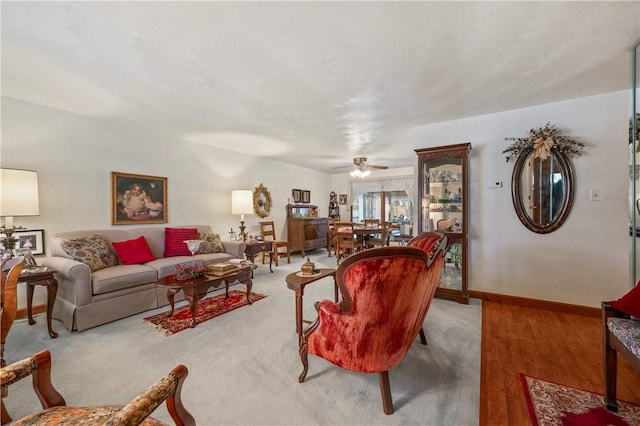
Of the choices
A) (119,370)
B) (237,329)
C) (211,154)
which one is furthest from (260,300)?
(211,154)

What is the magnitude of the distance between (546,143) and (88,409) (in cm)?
432

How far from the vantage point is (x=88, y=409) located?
3.37ft

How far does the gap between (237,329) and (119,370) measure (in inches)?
37.0

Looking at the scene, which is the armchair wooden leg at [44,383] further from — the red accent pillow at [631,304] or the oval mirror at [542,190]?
the oval mirror at [542,190]

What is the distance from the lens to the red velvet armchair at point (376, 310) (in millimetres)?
1354

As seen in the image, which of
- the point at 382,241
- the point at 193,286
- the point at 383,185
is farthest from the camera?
the point at 383,185

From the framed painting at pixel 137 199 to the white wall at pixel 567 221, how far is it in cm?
436

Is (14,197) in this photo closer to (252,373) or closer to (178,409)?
(252,373)

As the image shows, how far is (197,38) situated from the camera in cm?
190

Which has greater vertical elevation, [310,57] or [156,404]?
[310,57]

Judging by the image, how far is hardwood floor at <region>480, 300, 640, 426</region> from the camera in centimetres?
164

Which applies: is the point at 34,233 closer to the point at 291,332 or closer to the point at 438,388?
the point at 291,332

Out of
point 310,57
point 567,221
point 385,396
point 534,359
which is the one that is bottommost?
point 534,359

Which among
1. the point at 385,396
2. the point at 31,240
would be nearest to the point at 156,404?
the point at 385,396
